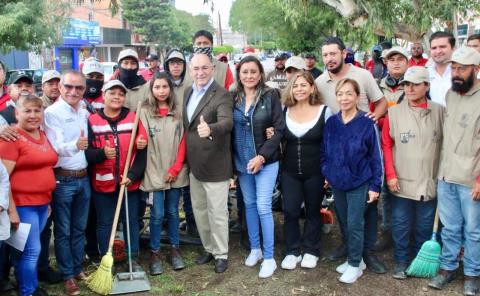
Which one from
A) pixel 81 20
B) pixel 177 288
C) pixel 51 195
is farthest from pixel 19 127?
pixel 81 20

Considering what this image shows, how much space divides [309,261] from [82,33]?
42.9 m

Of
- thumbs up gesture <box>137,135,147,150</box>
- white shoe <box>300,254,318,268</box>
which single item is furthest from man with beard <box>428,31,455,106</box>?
thumbs up gesture <box>137,135,147,150</box>

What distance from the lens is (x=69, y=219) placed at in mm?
4344

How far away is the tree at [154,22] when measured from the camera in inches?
2071

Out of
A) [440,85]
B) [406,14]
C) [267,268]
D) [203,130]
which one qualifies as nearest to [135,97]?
[203,130]

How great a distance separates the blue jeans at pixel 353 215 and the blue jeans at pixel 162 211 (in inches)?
63.4

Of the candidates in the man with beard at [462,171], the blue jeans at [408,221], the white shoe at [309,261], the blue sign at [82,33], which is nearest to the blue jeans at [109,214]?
the white shoe at [309,261]

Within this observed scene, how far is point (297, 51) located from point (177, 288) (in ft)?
64.7

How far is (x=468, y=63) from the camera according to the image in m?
4.09

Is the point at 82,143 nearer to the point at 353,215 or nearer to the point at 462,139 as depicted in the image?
the point at 353,215

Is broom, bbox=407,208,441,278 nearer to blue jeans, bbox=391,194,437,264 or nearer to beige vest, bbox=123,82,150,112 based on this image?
blue jeans, bbox=391,194,437,264

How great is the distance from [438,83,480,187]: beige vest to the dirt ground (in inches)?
43.2

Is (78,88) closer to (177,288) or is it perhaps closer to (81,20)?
(177,288)

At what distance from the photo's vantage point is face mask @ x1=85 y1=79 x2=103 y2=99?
17.0 feet
